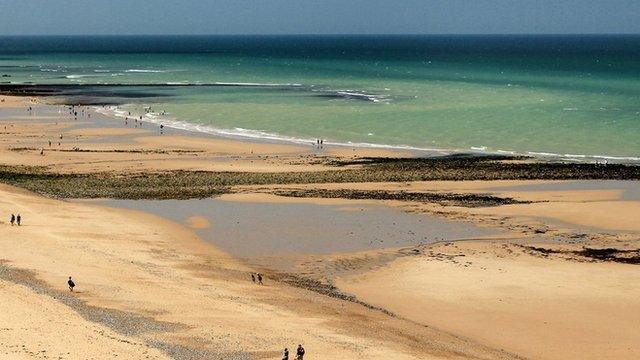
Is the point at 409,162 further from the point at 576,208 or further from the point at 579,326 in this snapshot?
the point at 579,326

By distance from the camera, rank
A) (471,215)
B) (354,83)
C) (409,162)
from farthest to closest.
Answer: (354,83)
(409,162)
(471,215)

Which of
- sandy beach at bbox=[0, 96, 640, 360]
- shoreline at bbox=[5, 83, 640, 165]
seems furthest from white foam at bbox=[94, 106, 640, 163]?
sandy beach at bbox=[0, 96, 640, 360]

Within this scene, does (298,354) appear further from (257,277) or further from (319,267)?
(319,267)

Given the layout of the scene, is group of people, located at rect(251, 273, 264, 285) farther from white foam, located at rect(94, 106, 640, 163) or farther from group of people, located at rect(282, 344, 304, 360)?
white foam, located at rect(94, 106, 640, 163)

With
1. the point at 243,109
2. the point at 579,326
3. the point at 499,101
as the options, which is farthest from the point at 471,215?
the point at 499,101

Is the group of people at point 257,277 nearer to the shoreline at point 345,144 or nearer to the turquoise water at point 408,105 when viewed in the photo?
the shoreline at point 345,144

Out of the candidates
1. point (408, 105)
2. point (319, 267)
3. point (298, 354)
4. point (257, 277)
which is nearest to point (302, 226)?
point (319, 267)

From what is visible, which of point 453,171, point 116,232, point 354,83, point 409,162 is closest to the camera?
point 116,232

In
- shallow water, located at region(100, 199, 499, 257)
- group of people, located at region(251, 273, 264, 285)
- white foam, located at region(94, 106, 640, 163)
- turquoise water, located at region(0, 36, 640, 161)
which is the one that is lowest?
group of people, located at region(251, 273, 264, 285)
